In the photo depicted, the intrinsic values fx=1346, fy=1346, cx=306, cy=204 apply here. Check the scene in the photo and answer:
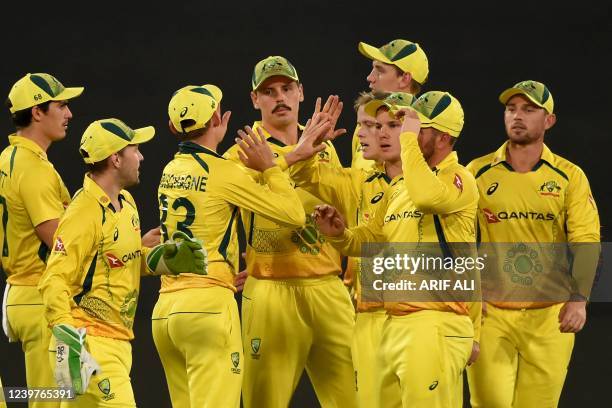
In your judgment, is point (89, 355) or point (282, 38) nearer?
point (89, 355)

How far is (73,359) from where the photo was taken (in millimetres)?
5469

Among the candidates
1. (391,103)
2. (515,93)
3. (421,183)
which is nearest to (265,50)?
(515,93)

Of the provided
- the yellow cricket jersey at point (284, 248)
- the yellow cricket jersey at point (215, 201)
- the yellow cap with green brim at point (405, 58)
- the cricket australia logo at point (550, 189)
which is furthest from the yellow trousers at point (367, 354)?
the yellow cap with green brim at point (405, 58)

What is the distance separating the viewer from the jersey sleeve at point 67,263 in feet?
18.2

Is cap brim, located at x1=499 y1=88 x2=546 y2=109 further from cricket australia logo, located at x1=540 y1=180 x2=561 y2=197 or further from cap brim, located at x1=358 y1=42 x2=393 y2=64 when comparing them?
cap brim, located at x1=358 y1=42 x2=393 y2=64

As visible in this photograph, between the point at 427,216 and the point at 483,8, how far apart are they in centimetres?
486

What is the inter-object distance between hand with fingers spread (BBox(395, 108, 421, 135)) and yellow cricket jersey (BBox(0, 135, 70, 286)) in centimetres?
187

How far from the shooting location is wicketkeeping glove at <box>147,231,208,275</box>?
5.94m

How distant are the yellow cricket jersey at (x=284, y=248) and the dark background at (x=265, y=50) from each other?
12.1 ft

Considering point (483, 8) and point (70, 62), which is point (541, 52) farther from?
point (70, 62)

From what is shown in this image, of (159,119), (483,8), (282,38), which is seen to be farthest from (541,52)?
(159,119)

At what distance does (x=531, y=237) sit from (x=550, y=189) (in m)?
0.26

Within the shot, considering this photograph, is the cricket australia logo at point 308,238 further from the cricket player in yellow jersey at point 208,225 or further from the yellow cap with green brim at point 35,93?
the yellow cap with green brim at point 35,93

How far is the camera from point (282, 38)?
10344mm
